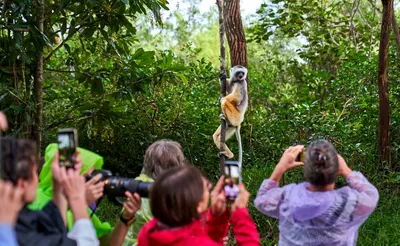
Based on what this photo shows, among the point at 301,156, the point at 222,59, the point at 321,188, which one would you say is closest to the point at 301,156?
the point at 301,156

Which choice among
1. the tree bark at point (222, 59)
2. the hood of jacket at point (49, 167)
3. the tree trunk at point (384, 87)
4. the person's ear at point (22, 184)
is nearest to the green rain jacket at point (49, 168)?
the hood of jacket at point (49, 167)

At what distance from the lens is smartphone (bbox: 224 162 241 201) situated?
1.89 m

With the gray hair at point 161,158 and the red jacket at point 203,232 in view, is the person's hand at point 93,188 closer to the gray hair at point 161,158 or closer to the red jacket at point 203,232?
the red jacket at point 203,232

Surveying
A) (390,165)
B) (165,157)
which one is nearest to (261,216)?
(390,165)

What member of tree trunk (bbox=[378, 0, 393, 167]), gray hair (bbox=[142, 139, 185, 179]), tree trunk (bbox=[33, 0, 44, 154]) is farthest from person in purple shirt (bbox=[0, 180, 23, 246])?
tree trunk (bbox=[378, 0, 393, 167])

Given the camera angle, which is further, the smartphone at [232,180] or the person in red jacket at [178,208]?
the smartphone at [232,180]

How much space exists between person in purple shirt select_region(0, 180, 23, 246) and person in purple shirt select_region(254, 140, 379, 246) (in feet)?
3.79

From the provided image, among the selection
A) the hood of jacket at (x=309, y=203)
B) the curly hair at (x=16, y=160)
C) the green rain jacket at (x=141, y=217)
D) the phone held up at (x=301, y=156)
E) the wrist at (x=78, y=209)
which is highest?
the curly hair at (x=16, y=160)

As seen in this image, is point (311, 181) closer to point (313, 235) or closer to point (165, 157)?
point (313, 235)

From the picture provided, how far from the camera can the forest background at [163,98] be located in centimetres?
499

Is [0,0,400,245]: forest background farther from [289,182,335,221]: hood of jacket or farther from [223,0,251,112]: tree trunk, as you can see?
[289,182,335,221]: hood of jacket

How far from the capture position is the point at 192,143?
267 inches

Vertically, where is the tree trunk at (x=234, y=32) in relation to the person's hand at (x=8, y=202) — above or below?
above

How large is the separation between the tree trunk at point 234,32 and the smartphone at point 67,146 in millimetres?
3842
